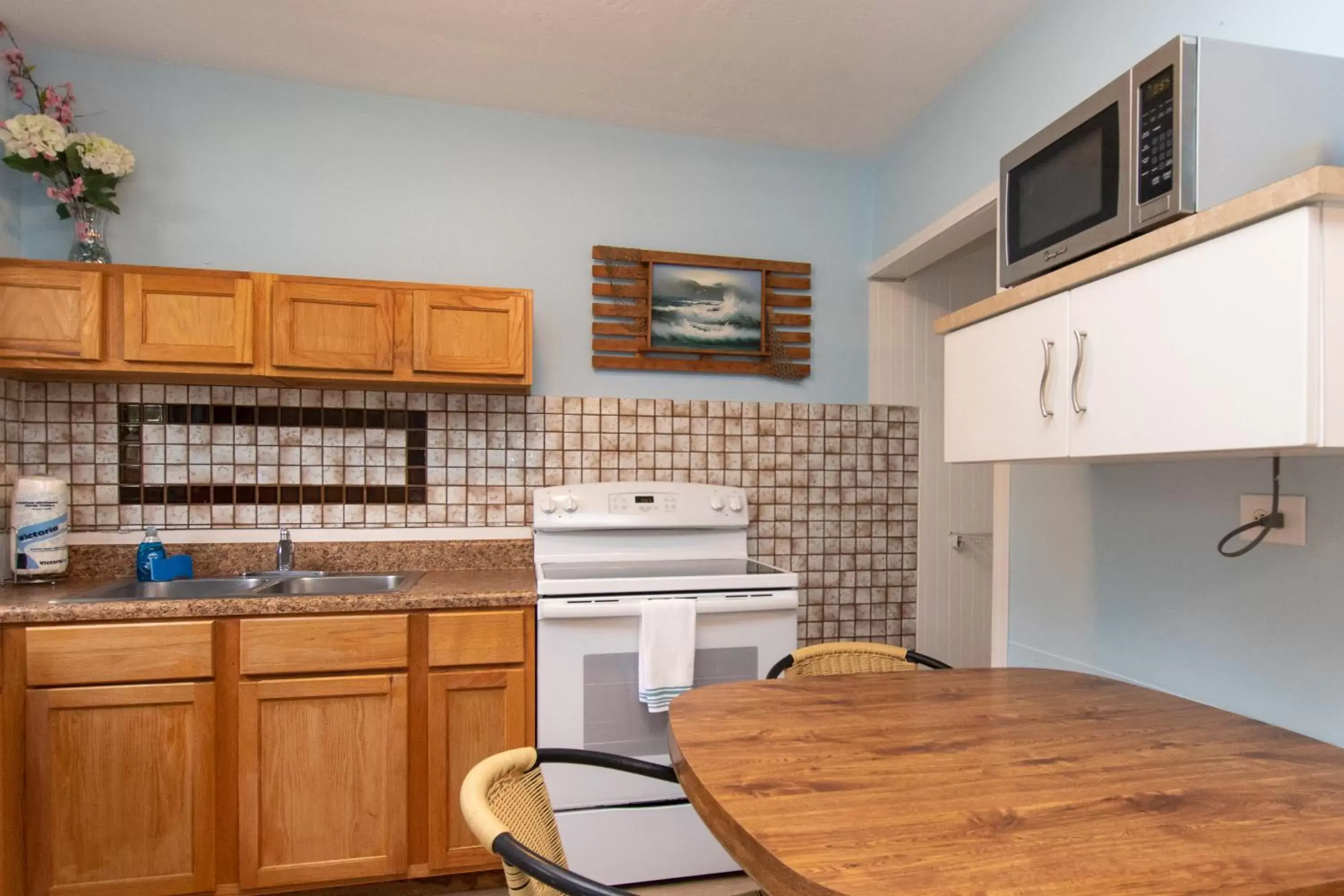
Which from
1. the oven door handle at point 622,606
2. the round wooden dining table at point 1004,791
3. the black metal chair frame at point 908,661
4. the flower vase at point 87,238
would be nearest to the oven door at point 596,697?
the oven door handle at point 622,606

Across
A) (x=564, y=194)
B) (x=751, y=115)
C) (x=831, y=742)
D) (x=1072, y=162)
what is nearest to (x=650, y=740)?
(x=831, y=742)

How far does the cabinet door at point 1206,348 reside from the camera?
0.87m

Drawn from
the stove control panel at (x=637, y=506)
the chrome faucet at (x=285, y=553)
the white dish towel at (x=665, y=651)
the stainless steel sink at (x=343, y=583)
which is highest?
the stove control panel at (x=637, y=506)

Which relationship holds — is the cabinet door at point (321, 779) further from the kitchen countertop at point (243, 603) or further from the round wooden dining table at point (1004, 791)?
the round wooden dining table at point (1004, 791)

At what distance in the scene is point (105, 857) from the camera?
183cm

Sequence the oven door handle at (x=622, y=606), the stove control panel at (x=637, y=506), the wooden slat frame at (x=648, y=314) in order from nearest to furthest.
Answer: the oven door handle at (x=622, y=606), the stove control panel at (x=637, y=506), the wooden slat frame at (x=648, y=314)

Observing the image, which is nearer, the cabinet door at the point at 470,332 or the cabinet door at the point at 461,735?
the cabinet door at the point at 461,735

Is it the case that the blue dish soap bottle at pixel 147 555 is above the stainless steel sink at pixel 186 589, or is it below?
above

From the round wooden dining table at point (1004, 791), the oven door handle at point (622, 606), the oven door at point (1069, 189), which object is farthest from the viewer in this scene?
the oven door handle at point (622, 606)

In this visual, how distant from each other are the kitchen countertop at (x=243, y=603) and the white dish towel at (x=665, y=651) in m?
0.35

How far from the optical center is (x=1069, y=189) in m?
1.33

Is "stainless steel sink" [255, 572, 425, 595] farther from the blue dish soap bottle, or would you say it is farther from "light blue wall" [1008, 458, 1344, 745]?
"light blue wall" [1008, 458, 1344, 745]

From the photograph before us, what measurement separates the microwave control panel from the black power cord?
56 centimetres

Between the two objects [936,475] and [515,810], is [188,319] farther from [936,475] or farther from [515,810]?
[936,475]
